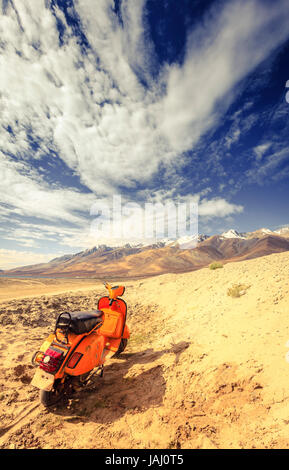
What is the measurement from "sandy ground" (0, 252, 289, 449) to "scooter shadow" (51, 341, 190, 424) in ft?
0.06

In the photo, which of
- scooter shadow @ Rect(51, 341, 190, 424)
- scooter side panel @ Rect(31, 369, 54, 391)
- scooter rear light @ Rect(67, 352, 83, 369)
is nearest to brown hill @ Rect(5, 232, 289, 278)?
scooter shadow @ Rect(51, 341, 190, 424)

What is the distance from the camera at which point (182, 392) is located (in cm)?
368

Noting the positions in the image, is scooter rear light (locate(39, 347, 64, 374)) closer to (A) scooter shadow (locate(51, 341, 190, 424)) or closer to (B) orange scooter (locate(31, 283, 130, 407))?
(B) orange scooter (locate(31, 283, 130, 407))

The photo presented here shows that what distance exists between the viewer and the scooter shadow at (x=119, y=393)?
3363 mm

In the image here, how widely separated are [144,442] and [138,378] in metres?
1.77

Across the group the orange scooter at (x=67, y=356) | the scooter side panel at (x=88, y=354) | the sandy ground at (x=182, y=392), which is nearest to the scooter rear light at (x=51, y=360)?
the orange scooter at (x=67, y=356)

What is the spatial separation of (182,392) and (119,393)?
134 cm

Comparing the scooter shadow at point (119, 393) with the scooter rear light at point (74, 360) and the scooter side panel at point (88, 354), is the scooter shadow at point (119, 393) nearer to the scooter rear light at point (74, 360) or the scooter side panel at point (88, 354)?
the scooter side panel at point (88, 354)

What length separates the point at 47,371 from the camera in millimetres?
3178

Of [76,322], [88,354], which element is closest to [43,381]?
Result: [88,354]

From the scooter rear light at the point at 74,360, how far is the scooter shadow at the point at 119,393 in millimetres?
826

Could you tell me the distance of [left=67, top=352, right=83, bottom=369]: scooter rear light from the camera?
3.37 metres

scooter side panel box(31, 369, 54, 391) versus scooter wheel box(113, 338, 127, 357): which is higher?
scooter side panel box(31, 369, 54, 391)

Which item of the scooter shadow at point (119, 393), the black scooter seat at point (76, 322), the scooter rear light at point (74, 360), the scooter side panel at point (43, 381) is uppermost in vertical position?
the black scooter seat at point (76, 322)
